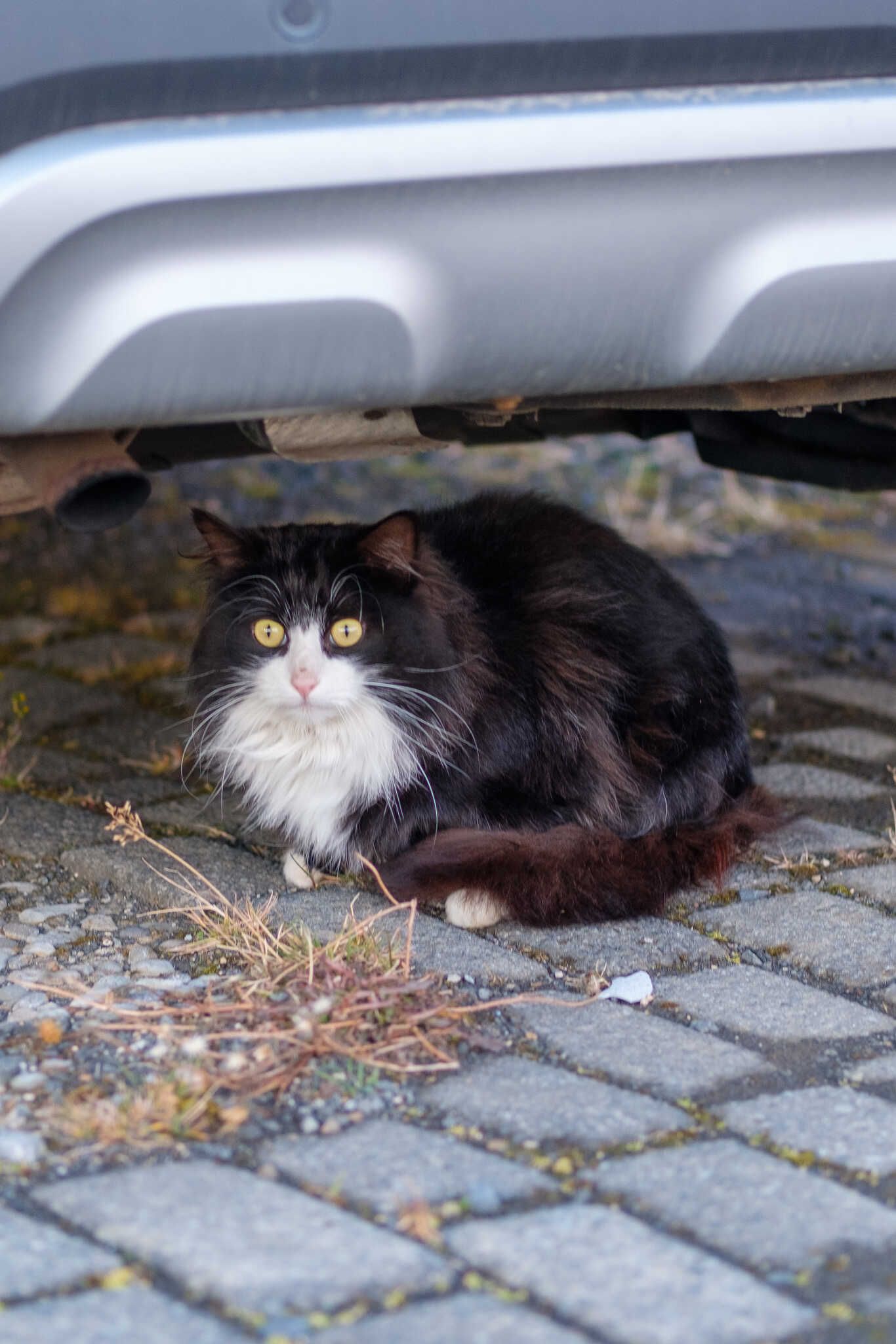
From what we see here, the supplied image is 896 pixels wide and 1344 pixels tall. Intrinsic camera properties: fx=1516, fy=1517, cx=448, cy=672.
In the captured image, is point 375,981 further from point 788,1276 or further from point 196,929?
point 788,1276

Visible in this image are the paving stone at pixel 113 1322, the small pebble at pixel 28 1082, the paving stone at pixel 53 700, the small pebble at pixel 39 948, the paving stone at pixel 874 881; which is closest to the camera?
the paving stone at pixel 113 1322

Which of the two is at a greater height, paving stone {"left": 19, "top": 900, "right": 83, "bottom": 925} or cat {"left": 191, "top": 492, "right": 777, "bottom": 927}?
cat {"left": 191, "top": 492, "right": 777, "bottom": 927}

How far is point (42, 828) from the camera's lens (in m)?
2.98

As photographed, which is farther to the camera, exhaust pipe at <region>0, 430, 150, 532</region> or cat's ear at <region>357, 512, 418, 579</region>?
cat's ear at <region>357, 512, 418, 579</region>

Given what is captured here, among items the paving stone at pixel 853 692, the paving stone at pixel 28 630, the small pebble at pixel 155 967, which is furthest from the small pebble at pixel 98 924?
the paving stone at pixel 853 692

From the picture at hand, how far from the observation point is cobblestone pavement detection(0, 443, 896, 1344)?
1446 millimetres

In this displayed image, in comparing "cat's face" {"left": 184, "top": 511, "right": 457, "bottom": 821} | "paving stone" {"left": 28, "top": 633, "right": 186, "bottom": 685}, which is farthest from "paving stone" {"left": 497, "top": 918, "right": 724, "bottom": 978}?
"paving stone" {"left": 28, "top": 633, "right": 186, "bottom": 685}

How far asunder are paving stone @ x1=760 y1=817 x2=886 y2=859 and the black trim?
1.47m

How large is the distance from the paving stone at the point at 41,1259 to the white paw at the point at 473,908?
3.46ft

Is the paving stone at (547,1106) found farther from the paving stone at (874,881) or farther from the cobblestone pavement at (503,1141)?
the paving stone at (874,881)

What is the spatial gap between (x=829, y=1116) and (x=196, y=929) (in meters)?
1.09

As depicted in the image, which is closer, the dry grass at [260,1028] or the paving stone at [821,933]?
the dry grass at [260,1028]

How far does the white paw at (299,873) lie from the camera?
273 centimetres

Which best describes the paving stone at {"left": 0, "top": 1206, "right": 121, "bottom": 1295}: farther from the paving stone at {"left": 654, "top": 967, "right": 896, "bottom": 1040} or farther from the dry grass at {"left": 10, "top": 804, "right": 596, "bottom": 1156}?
the paving stone at {"left": 654, "top": 967, "right": 896, "bottom": 1040}
